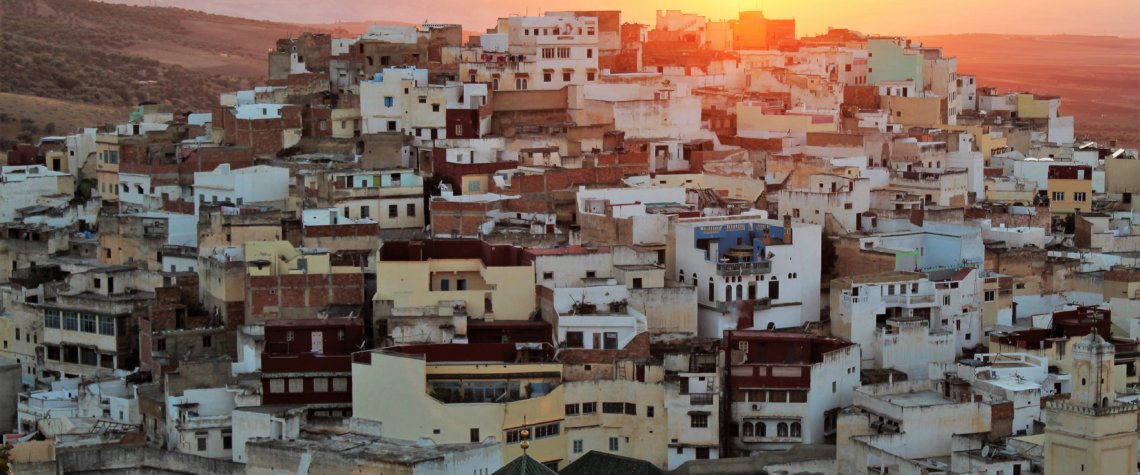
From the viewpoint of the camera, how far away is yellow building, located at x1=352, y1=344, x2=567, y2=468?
99.2 ft

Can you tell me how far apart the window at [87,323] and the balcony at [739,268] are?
10.9 m

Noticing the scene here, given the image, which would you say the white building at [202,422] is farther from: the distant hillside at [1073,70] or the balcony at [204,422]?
the distant hillside at [1073,70]

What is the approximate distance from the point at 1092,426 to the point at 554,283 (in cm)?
1020

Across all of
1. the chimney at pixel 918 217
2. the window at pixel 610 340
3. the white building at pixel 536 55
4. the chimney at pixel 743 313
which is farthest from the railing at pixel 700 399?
the white building at pixel 536 55

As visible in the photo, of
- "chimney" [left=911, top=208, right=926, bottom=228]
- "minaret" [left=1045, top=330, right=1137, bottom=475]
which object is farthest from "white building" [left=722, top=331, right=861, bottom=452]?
"chimney" [left=911, top=208, right=926, bottom=228]

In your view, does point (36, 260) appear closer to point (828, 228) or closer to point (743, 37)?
point (828, 228)

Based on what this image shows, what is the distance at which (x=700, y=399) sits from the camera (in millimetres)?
31203

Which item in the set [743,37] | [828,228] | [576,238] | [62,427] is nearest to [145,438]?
[62,427]

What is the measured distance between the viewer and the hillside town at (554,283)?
3038cm

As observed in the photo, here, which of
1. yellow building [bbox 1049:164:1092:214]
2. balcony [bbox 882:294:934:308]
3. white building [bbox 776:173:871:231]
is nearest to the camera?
balcony [bbox 882:294:934:308]

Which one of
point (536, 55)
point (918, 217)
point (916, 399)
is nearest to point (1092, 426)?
point (916, 399)

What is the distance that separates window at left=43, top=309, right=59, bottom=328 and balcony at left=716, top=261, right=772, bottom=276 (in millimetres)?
11608

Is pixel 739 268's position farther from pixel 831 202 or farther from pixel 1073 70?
pixel 1073 70

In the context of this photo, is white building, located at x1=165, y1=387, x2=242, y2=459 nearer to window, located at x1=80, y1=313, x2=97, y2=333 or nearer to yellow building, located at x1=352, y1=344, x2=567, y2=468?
yellow building, located at x1=352, y1=344, x2=567, y2=468
